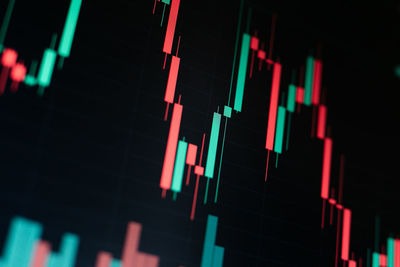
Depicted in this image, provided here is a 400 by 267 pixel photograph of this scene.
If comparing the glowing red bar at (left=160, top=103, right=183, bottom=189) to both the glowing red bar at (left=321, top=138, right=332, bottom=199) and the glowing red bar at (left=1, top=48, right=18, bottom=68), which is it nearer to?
the glowing red bar at (left=1, top=48, right=18, bottom=68)

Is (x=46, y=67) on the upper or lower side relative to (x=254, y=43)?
lower

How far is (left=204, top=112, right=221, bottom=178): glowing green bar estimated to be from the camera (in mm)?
1941

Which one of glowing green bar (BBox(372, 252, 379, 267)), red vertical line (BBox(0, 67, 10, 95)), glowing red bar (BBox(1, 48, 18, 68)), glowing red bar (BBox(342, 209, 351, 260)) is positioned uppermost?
glowing red bar (BBox(1, 48, 18, 68))

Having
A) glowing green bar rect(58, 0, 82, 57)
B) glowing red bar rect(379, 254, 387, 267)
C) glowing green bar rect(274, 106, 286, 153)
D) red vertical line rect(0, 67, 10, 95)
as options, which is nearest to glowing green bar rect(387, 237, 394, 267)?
glowing red bar rect(379, 254, 387, 267)

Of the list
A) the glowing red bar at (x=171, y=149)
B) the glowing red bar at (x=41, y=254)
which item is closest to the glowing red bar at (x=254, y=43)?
the glowing red bar at (x=171, y=149)

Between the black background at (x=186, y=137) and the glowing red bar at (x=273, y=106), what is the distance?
0.04 meters

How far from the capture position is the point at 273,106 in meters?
2.22

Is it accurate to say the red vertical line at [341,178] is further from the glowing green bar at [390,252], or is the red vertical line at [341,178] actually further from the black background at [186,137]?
the glowing green bar at [390,252]

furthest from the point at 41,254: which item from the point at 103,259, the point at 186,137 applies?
the point at 186,137

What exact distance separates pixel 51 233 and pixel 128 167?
38 centimetres

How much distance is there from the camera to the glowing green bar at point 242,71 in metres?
2.10

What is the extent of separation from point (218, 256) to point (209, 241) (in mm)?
74

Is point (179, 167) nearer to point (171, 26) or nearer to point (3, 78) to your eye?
point (171, 26)

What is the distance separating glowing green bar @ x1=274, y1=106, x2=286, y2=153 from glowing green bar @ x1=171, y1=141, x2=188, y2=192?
507mm
